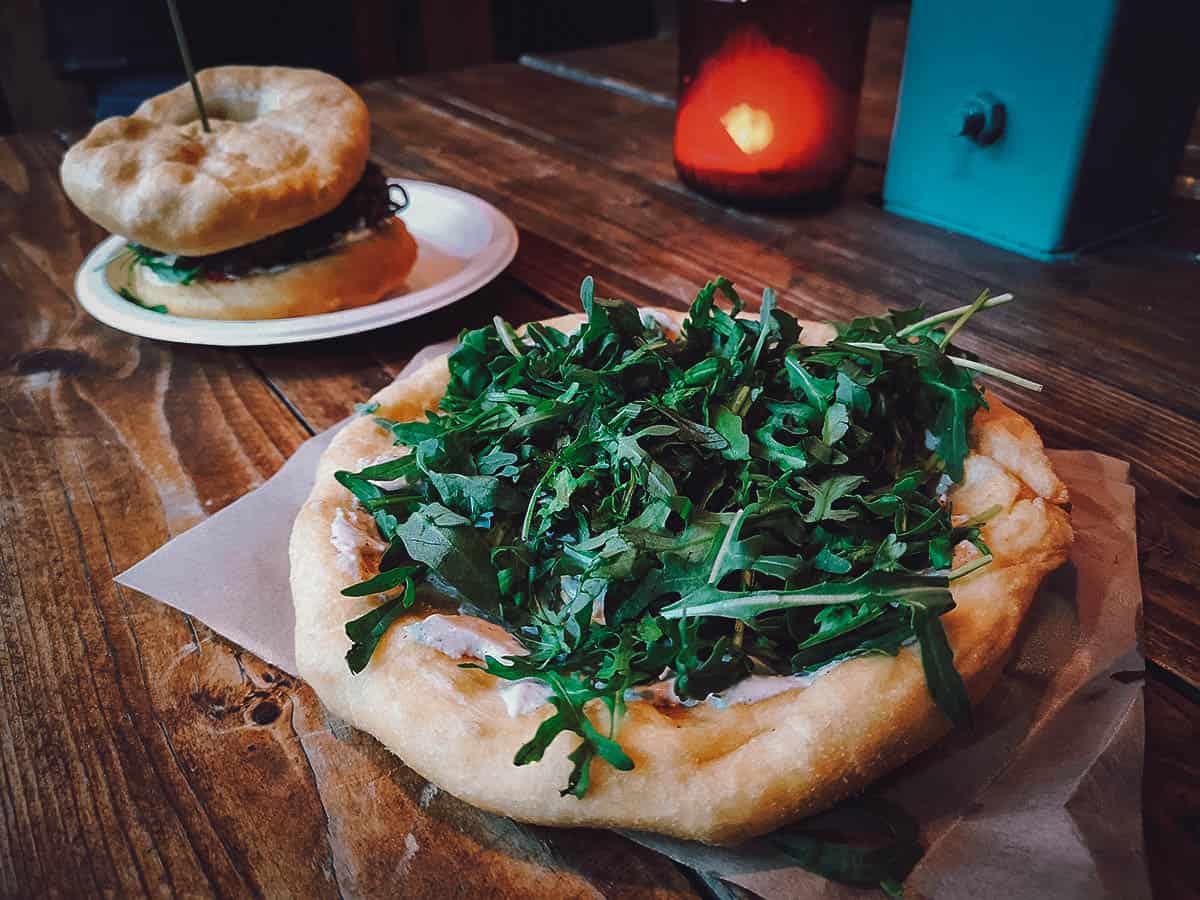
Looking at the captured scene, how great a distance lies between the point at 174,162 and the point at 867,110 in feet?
8.15

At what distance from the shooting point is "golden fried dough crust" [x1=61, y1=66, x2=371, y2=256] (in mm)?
1839

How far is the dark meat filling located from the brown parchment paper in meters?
0.77

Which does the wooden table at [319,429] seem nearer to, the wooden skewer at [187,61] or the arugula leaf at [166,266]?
the arugula leaf at [166,266]

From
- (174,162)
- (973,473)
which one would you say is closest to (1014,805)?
(973,473)

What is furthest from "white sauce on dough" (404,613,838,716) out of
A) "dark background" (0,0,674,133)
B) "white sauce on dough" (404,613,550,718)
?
"dark background" (0,0,674,133)

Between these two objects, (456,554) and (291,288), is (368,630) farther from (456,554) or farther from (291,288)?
(291,288)

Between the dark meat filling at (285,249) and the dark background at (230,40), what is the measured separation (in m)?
3.04

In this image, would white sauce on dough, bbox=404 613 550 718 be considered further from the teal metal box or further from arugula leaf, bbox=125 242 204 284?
the teal metal box

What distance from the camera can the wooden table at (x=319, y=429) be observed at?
971mm

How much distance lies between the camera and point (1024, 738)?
103 cm

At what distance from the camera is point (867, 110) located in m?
3.39

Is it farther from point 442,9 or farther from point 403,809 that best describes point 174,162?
point 442,9

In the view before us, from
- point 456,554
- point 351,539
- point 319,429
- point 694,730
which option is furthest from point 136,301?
point 694,730

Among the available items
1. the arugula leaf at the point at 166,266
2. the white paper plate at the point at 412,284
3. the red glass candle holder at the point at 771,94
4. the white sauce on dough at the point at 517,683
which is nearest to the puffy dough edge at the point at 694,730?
the white sauce on dough at the point at 517,683
